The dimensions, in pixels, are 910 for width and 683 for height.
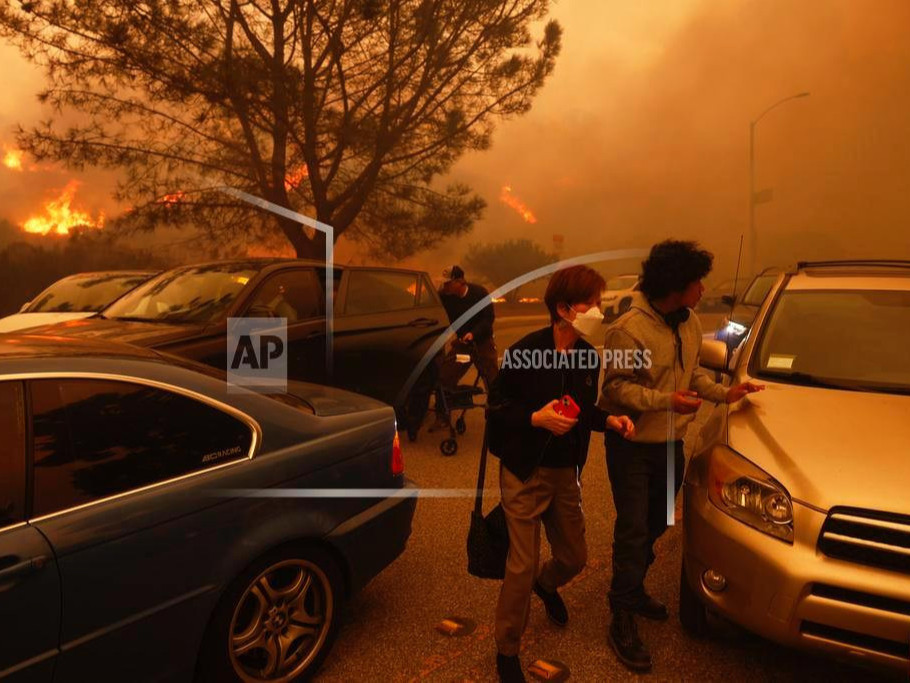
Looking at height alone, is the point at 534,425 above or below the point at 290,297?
below

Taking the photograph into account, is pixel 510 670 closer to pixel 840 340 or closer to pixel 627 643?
pixel 627 643

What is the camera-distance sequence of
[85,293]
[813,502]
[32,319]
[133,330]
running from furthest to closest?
[85,293] → [32,319] → [133,330] → [813,502]

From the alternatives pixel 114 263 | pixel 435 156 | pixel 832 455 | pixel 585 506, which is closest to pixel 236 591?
pixel 832 455

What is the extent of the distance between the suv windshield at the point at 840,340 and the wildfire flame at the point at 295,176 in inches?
414

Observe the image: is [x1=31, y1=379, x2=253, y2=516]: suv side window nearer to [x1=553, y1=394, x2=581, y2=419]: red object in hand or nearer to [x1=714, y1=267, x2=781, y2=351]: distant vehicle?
[x1=553, y1=394, x2=581, y2=419]: red object in hand

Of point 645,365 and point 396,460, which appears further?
point 396,460

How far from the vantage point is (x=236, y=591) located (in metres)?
2.20

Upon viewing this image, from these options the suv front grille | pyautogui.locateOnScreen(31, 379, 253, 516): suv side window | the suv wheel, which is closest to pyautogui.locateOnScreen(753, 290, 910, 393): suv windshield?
the suv front grille

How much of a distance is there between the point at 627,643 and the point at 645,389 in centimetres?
107

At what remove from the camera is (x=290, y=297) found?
544 cm

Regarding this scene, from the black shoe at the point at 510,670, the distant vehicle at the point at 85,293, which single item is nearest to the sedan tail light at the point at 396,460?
the black shoe at the point at 510,670

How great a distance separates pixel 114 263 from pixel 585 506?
44.2 feet

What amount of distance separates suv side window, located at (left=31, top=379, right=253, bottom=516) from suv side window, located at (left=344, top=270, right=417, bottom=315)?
11.9 ft

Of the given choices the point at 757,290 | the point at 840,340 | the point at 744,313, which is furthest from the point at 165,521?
the point at 757,290
